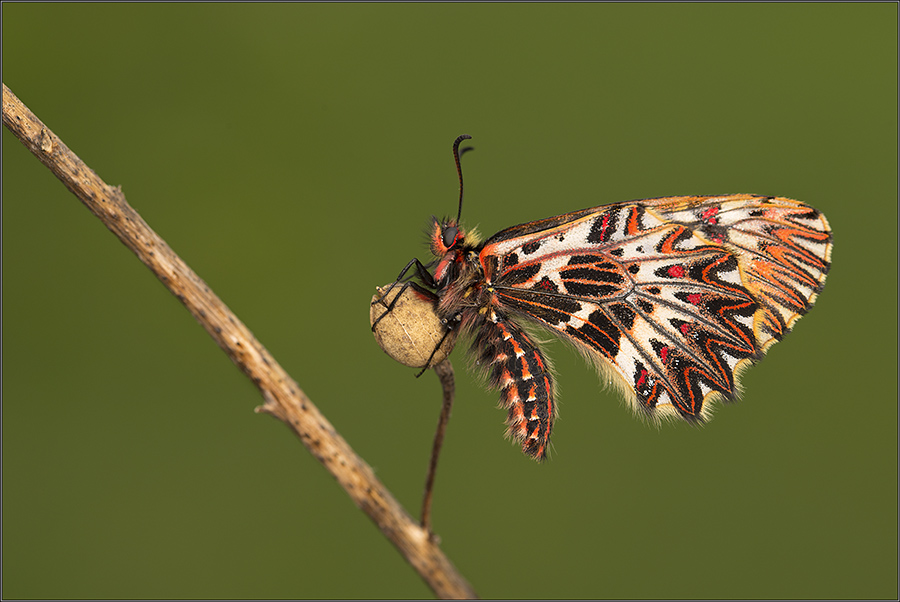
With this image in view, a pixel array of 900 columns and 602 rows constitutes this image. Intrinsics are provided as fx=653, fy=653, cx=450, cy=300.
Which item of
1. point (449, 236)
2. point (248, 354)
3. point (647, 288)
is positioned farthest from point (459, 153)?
point (248, 354)

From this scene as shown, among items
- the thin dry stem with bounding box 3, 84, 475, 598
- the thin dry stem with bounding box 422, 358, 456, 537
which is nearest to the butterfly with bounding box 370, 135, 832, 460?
the thin dry stem with bounding box 422, 358, 456, 537

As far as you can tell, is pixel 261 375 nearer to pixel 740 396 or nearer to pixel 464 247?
Answer: pixel 464 247

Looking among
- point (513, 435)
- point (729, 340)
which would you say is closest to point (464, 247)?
point (513, 435)

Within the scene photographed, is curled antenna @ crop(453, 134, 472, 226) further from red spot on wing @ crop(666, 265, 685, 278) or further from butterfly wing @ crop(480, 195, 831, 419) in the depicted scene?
red spot on wing @ crop(666, 265, 685, 278)

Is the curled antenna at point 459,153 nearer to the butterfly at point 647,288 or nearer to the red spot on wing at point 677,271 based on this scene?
the butterfly at point 647,288

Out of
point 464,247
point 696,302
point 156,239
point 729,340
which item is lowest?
point 729,340

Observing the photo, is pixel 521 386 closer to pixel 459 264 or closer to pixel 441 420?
pixel 441 420
